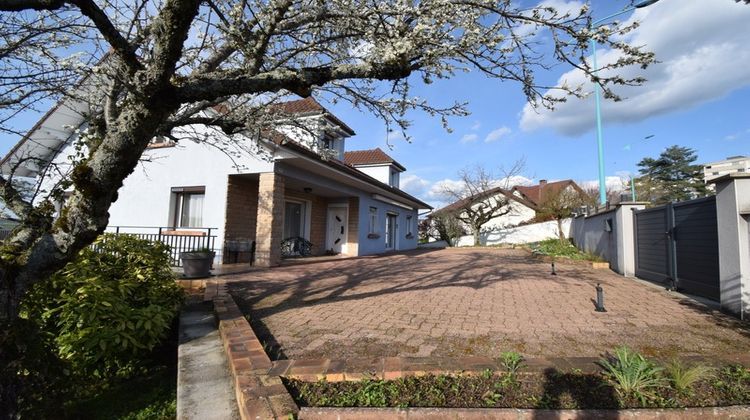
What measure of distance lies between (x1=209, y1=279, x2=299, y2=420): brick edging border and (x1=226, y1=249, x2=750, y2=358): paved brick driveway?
34 cm

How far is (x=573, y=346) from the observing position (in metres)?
3.43

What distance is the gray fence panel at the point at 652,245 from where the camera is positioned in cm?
697

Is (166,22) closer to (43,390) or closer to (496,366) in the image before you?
(43,390)

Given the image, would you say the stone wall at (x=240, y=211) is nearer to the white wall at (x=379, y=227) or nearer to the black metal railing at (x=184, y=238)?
the black metal railing at (x=184, y=238)

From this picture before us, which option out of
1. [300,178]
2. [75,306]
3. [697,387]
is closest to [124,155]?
[75,306]

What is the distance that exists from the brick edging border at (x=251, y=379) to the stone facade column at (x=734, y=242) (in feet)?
18.1

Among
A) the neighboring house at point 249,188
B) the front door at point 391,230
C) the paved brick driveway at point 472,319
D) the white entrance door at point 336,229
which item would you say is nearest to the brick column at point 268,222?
the neighboring house at point 249,188

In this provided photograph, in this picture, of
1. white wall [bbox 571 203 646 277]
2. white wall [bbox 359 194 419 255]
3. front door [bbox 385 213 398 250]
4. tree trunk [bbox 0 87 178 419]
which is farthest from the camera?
front door [bbox 385 213 398 250]

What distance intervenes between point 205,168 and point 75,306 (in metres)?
8.27

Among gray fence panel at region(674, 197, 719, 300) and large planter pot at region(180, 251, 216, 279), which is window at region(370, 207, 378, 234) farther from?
gray fence panel at region(674, 197, 719, 300)

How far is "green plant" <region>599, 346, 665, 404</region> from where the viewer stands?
224cm

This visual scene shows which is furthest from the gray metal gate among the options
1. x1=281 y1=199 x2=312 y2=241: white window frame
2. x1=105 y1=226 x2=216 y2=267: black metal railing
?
x1=281 y1=199 x2=312 y2=241: white window frame

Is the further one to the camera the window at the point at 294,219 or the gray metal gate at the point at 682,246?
the window at the point at 294,219

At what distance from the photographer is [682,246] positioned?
20.9 feet
